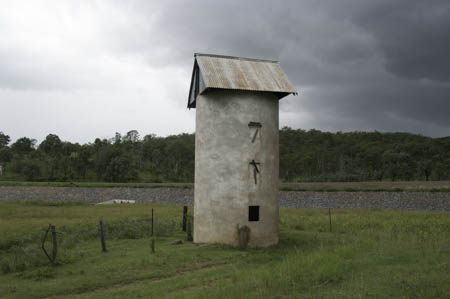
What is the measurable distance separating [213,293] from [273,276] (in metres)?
1.83

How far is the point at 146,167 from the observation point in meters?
121

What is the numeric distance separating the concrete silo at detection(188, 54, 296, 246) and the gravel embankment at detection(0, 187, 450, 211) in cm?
2942

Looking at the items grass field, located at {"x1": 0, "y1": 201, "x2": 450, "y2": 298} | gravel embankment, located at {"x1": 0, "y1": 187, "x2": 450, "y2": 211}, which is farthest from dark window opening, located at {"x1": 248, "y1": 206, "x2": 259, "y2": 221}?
gravel embankment, located at {"x1": 0, "y1": 187, "x2": 450, "y2": 211}

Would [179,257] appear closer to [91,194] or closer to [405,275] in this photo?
[405,275]

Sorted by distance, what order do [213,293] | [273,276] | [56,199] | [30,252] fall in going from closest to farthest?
1. [213,293]
2. [273,276]
3. [30,252]
4. [56,199]

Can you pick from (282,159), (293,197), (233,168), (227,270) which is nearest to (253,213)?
(233,168)

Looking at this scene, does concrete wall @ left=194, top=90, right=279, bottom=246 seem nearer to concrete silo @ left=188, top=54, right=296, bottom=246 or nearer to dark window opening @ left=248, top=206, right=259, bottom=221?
concrete silo @ left=188, top=54, right=296, bottom=246

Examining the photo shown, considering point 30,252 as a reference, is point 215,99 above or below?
above

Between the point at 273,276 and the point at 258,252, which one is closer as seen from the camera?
the point at 273,276

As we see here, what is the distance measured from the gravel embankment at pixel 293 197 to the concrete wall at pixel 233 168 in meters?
29.4

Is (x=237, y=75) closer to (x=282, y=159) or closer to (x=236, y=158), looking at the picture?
(x=236, y=158)

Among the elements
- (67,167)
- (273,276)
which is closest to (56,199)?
(67,167)

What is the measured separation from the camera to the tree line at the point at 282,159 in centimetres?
9231

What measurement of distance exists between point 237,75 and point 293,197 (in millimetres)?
33438
